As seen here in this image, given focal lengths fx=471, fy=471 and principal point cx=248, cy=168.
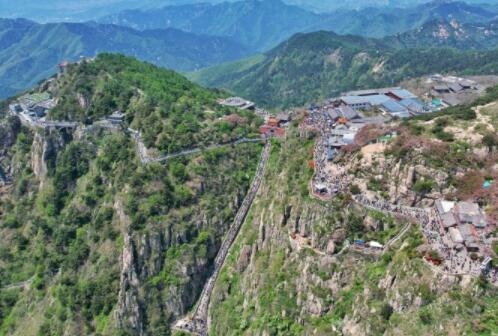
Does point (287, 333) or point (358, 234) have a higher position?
point (358, 234)

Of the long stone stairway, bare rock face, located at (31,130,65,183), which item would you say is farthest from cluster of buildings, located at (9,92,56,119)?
the long stone stairway

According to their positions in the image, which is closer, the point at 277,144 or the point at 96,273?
the point at 96,273

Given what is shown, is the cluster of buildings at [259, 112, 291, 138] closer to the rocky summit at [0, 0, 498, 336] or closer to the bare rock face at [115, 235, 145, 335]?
the rocky summit at [0, 0, 498, 336]

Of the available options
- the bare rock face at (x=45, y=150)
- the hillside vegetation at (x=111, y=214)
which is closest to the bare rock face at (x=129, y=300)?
the hillside vegetation at (x=111, y=214)

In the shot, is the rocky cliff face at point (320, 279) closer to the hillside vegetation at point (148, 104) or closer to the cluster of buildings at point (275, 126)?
the cluster of buildings at point (275, 126)

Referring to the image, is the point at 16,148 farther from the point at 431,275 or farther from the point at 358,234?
the point at 431,275

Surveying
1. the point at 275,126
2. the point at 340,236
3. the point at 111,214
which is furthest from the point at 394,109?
the point at 111,214

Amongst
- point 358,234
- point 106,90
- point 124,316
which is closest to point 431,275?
point 358,234
